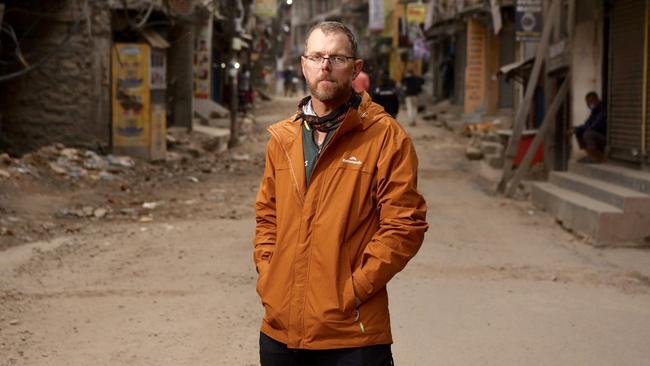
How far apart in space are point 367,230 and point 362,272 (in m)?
0.17

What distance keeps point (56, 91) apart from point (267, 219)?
52.0 ft

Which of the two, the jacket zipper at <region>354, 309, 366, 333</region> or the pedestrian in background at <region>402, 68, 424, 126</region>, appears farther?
the pedestrian in background at <region>402, 68, 424, 126</region>

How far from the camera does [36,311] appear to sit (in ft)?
24.2

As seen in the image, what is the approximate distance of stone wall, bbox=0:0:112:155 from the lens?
60.2 ft

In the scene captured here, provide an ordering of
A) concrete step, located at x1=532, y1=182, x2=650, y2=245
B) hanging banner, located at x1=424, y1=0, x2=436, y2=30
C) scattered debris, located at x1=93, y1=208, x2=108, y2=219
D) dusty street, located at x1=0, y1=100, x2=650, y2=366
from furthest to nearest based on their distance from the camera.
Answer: hanging banner, located at x1=424, y1=0, x2=436, y2=30, scattered debris, located at x1=93, y1=208, x2=108, y2=219, concrete step, located at x1=532, y1=182, x2=650, y2=245, dusty street, located at x1=0, y1=100, x2=650, y2=366

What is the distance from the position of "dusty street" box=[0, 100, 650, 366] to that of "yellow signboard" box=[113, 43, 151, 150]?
Result: 6.66 m

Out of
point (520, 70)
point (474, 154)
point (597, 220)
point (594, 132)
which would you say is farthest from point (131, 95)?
point (597, 220)

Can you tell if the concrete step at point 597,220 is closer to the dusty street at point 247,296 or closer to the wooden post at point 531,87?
the dusty street at point 247,296

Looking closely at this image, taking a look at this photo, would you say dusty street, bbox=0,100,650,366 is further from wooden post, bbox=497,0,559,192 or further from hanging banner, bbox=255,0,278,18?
hanging banner, bbox=255,0,278,18

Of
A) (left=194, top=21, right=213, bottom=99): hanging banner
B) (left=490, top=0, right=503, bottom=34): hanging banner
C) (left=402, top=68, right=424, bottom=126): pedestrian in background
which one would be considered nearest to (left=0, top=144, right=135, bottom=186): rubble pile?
(left=194, top=21, right=213, bottom=99): hanging banner

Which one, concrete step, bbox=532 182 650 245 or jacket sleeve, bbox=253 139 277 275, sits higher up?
jacket sleeve, bbox=253 139 277 275

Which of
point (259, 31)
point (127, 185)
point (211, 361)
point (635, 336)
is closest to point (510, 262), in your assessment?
point (635, 336)

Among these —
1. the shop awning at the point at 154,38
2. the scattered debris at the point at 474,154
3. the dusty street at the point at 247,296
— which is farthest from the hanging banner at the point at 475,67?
the dusty street at the point at 247,296

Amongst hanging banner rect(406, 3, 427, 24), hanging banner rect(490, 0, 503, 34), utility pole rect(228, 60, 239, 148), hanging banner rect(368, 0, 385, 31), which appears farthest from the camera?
hanging banner rect(368, 0, 385, 31)
